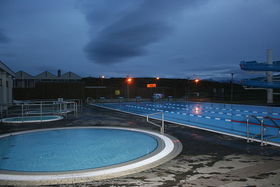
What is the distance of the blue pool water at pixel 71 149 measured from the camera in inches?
202

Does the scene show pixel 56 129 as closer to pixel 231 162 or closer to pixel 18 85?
pixel 231 162

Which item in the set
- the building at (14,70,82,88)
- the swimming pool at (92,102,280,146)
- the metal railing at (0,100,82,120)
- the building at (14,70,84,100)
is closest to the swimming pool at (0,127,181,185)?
the swimming pool at (92,102,280,146)

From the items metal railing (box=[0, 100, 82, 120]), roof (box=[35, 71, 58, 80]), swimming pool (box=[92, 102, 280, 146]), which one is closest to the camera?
swimming pool (box=[92, 102, 280, 146])

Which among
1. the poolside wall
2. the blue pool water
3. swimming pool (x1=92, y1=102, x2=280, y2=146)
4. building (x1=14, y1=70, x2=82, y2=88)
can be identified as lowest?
the blue pool water

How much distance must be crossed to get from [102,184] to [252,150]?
168 inches

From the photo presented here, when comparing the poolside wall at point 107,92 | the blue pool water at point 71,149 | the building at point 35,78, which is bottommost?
the blue pool water at point 71,149

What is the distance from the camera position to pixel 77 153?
618 cm

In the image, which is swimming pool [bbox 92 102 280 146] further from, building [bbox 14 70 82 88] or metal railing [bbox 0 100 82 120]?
building [bbox 14 70 82 88]

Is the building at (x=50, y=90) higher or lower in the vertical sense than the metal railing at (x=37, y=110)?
higher

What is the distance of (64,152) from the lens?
6.30 meters

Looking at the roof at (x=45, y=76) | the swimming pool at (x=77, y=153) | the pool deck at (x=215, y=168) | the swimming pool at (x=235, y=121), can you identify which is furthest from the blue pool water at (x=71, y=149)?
the roof at (x=45, y=76)

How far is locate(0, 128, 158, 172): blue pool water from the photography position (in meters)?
5.14

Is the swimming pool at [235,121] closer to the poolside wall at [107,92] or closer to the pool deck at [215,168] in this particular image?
the pool deck at [215,168]

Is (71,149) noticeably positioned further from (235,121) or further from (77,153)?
(235,121)
